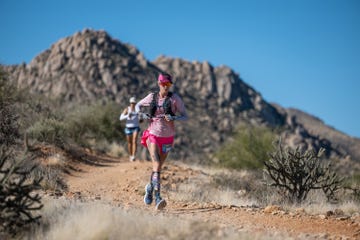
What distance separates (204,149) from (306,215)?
152 ft

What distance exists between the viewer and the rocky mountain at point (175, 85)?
2464 inches

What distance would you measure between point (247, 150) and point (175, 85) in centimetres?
4509

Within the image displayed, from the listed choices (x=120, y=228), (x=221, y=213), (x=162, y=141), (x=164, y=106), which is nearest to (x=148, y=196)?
(x=162, y=141)

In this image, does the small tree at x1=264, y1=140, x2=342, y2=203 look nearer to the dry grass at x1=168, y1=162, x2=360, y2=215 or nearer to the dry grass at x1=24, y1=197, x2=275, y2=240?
the dry grass at x1=168, y1=162, x2=360, y2=215

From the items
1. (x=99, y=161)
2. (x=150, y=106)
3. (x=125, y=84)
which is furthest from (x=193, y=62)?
(x=150, y=106)

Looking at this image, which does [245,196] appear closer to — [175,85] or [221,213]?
[221,213]

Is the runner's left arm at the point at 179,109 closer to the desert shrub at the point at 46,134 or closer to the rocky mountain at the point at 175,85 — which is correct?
the desert shrub at the point at 46,134

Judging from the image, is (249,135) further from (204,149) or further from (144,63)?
(144,63)

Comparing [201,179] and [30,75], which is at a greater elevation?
[30,75]

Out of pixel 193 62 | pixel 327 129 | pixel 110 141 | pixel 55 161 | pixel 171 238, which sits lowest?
pixel 171 238

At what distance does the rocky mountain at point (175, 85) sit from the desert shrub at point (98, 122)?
2647cm

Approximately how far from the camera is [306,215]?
888cm

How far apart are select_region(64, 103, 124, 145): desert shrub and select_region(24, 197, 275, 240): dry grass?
17.3 m

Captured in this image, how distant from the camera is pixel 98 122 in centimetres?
2508
